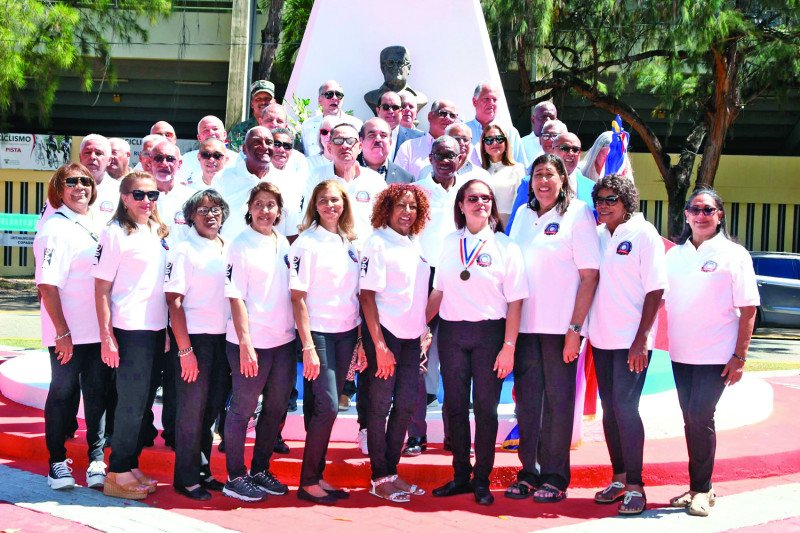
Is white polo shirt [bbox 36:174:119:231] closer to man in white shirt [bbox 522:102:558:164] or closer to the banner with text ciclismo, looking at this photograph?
man in white shirt [bbox 522:102:558:164]

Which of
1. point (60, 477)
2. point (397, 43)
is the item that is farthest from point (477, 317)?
point (397, 43)

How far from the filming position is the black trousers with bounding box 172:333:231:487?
5.63m

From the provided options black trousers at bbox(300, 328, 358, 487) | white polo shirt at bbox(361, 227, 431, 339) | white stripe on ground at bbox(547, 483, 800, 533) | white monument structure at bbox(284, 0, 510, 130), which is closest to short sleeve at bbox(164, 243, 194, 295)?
black trousers at bbox(300, 328, 358, 487)

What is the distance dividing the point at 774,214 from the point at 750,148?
15.9 feet

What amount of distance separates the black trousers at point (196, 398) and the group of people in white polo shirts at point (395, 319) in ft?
0.04

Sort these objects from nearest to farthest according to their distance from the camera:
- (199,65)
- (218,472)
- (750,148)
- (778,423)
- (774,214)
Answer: (218,472)
(778,423)
(774,214)
(199,65)
(750,148)

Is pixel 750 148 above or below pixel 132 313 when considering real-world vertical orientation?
above

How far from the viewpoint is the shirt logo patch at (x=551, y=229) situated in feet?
18.7

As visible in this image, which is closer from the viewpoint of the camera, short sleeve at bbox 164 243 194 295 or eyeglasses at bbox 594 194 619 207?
short sleeve at bbox 164 243 194 295

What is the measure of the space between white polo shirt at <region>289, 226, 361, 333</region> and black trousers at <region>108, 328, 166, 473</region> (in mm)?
924

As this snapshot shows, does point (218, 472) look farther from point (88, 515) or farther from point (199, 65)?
point (199, 65)

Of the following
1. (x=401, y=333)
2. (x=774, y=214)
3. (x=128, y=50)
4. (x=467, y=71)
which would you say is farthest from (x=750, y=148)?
(x=401, y=333)

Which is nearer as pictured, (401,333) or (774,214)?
(401,333)

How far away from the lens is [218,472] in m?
6.22
